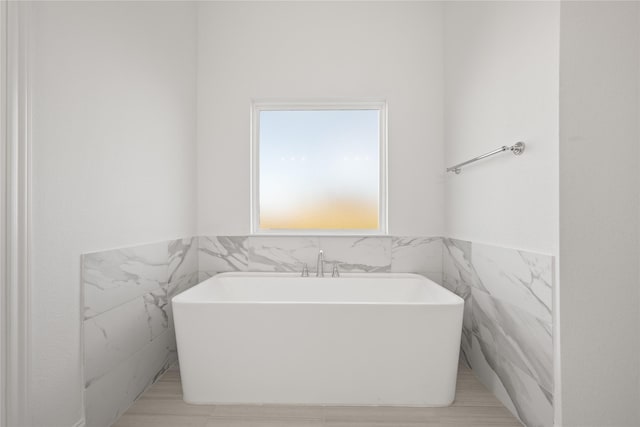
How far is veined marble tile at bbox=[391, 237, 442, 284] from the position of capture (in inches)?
110

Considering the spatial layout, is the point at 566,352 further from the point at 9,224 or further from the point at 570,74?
the point at 9,224

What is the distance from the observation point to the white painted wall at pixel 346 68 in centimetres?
277

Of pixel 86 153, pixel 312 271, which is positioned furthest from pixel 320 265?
pixel 86 153

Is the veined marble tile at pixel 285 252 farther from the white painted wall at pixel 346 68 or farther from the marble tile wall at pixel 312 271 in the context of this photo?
the white painted wall at pixel 346 68

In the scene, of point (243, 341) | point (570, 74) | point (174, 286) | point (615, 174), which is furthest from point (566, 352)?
point (174, 286)

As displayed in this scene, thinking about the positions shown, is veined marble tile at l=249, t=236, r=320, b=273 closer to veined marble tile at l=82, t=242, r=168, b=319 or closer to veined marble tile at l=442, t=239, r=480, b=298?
veined marble tile at l=82, t=242, r=168, b=319

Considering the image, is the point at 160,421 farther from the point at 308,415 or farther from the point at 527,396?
the point at 527,396

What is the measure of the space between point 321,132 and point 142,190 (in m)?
1.43

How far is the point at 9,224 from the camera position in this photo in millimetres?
1275

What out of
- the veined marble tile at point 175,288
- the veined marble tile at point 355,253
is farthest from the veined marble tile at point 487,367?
the veined marble tile at point 175,288

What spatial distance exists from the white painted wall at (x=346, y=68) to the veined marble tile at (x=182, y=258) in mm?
796

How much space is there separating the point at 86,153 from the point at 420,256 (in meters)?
2.21

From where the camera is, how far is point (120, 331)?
6.15 feet

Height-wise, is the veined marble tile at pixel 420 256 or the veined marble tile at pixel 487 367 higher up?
the veined marble tile at pixel 420 256
